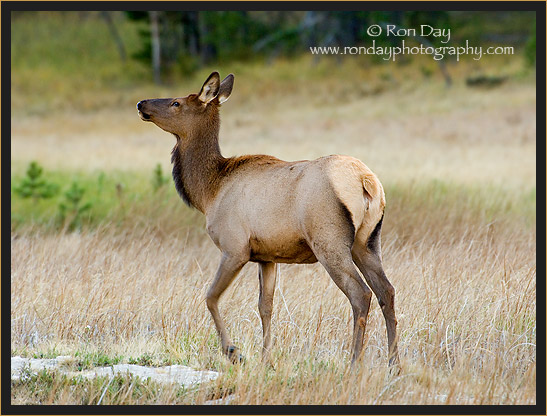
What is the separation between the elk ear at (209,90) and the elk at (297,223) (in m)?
0.02

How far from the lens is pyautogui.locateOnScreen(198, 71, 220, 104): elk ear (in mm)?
7520

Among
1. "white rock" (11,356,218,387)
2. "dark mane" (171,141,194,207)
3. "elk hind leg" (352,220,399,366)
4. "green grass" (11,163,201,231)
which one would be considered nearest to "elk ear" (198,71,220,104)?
"dark mane" (171,141,194,207)

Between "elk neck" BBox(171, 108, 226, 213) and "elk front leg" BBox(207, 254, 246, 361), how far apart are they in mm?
957

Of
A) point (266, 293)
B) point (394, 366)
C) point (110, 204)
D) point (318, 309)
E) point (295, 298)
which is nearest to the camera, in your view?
point (394, 366)

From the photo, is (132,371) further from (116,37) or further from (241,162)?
(116,37)

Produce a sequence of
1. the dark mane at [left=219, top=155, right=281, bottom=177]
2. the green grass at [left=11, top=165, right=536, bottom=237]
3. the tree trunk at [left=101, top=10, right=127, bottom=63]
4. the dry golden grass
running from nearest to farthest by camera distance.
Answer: the dry golden grass → the dark mane at [left=219, top=155, right=281, bottom=177] → the green grass at [left=11, top=165, right=536, bottom=237] → the tree trunk at [left=101, top=10, right=127, bottom=63]

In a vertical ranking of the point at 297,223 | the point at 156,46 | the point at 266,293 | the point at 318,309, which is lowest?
the point at 318,309

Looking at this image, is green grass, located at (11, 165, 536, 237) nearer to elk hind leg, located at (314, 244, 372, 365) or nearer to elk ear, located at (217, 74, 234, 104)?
elk ear, located at (217, 74, 234, 104)

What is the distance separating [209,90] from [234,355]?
2513mm

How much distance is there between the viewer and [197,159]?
7637mm

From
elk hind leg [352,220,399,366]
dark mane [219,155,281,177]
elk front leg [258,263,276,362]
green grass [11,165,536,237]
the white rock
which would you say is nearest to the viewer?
the white rock

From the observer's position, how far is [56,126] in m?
35.7

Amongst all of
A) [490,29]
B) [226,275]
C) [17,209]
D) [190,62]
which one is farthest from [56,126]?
[226,275]

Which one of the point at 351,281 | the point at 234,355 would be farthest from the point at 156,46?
the point at 351,281
